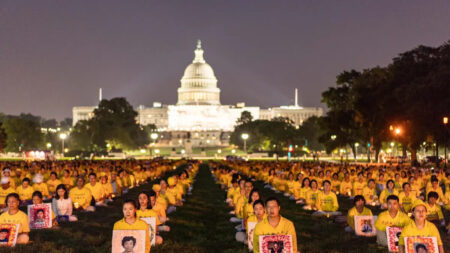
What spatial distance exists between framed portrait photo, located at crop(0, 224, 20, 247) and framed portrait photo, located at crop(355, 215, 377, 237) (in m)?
7.10

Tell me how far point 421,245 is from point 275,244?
7.53 feet

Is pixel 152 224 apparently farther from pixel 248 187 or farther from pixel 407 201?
pixel 407 201

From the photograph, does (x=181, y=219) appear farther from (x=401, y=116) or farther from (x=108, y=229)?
(x=401, y=116)

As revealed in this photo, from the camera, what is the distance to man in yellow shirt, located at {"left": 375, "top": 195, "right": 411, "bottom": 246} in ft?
40.3

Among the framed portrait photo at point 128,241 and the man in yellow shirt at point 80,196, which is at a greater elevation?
the man in yellow shirt at point 80,196

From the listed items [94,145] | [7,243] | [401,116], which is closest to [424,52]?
[401,116]

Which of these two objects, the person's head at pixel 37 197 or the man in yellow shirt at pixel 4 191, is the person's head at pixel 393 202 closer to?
the person's head at pixel 37 197

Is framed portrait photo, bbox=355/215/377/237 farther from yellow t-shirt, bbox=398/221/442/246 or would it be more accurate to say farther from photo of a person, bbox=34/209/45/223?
photo of a person, bbox=34/209/45/223

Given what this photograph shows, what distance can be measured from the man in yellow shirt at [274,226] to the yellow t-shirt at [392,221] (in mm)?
3292

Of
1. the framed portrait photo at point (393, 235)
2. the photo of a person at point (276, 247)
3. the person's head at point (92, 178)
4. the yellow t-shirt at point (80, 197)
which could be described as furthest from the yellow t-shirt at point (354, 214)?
the person's head at point (92, 178)

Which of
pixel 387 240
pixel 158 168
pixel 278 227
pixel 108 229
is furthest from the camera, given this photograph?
pixel 158 168

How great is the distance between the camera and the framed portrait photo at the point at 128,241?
10.6 m

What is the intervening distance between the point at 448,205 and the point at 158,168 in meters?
23.4

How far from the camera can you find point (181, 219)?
18641 mm
